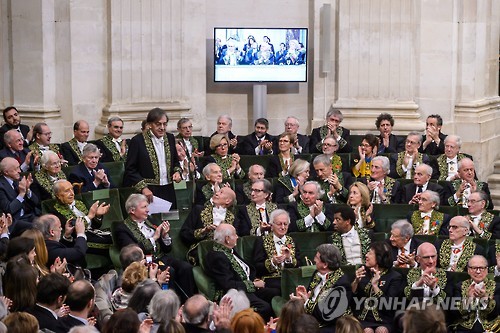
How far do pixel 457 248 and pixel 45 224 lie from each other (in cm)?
366

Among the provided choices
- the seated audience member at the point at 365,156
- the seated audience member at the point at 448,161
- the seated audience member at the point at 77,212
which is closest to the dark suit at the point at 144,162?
the seated audience member at the point at 77,212

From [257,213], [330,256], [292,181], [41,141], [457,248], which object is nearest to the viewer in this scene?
[330,256]

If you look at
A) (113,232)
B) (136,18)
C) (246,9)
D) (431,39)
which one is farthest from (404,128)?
(113,232)

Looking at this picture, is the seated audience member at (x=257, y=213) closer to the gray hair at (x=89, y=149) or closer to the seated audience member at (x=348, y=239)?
the seated audience member at (x=348, y=239)

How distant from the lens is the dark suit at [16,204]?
472 inches

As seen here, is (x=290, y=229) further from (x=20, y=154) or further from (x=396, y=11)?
A: (x=396, y=11)

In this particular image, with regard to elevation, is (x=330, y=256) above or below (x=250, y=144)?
below

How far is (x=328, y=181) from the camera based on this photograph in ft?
43.0

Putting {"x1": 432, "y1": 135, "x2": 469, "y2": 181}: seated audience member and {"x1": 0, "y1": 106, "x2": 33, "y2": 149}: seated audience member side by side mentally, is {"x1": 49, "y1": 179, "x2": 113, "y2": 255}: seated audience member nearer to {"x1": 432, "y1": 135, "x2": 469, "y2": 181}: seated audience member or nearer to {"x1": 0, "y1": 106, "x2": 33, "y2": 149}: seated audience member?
{"x1": 0, "y1": 106, "x2": 33, "y2": 149}: seated audience member

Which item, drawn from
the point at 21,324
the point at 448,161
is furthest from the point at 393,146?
the point at 21,324

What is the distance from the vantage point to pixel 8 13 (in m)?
15.7

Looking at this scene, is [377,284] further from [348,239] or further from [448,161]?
[448,161]

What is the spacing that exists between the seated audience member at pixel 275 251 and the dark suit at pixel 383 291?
1083mm

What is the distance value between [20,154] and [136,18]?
3111 millimetres
